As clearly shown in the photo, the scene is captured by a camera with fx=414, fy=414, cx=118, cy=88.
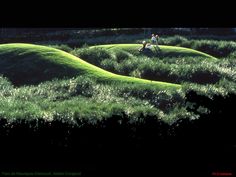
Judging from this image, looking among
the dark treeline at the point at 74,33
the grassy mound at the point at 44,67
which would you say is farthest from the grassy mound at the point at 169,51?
the dark treeline at the point at 74,33

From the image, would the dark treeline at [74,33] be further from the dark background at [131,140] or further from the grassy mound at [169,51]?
the dark background at [131,140]

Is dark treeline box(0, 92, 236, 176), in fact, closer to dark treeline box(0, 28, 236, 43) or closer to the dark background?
the dark background

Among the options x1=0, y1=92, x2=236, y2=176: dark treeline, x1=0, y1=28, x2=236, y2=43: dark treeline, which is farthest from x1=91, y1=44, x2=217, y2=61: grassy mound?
x1=0, y1=92, x2=236, y2=176: dark treeline

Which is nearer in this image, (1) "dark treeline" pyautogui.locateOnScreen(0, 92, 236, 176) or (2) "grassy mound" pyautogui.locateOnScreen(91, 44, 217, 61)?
(1) "dark treeline" pyautogui.locateOnScreen(0, 92, 236, 176)

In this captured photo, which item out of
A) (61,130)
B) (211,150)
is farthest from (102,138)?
(211,150)

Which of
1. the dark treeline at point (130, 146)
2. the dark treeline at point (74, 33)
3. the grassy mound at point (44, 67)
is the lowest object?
the grassy mound at point (44, 67)

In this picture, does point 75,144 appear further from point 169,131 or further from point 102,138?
point 169,131

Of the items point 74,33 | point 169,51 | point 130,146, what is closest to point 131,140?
point 130,146

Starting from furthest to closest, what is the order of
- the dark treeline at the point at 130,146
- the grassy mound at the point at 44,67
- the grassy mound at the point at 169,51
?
the grassy mound at the point at 169,51, the grassy mound at the point at 44,67, the dark treeline at the point at 130,146
